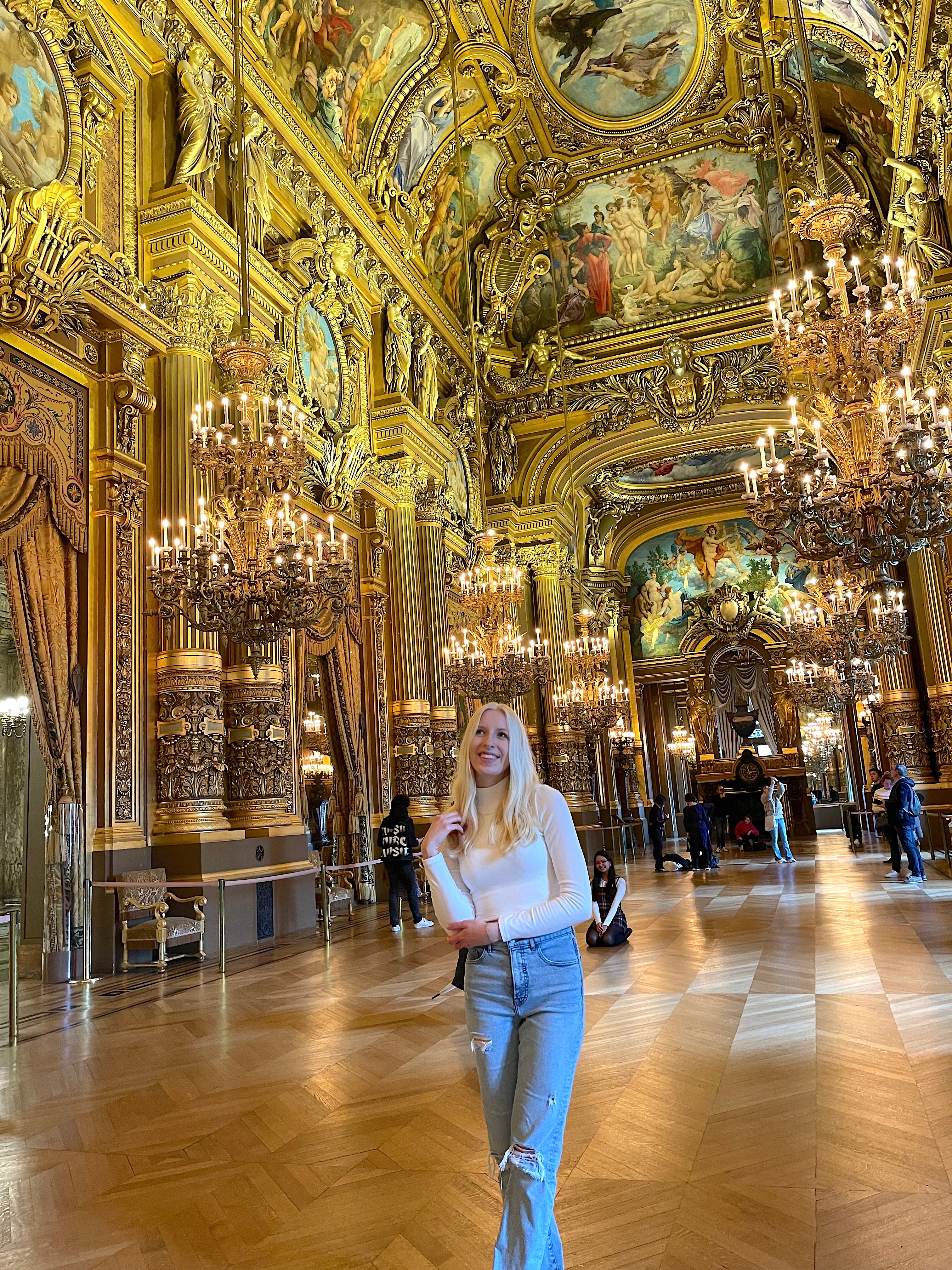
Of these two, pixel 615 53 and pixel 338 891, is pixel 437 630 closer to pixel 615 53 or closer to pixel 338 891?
pixel 338 891

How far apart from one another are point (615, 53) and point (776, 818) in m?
13.7

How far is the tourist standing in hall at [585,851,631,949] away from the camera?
24.4 feet

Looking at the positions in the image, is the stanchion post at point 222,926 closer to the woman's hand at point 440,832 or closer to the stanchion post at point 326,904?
the stanchion post at point 326,904

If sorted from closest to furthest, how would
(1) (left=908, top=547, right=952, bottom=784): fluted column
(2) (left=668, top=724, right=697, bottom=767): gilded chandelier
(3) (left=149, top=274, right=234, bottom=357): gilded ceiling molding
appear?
(3) (left=149, top=274, right=234, bottom=357): gilded ceiling molding < (1) (left=908, top=547, right=952, bottom=784): fluted column < (2) (left=668, top=724, right=697, bottom=767): gilded chandelier

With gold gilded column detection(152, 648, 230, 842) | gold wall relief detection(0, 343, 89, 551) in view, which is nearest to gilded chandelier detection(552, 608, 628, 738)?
gold gilded column detection(152, 648, 230, 842)

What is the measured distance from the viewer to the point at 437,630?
14.3 m

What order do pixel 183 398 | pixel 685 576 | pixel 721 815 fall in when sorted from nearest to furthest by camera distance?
pixel 183 398 < pixel 721 815 < pixel 685 576

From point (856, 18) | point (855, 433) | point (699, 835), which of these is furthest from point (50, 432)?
point (699, 835)

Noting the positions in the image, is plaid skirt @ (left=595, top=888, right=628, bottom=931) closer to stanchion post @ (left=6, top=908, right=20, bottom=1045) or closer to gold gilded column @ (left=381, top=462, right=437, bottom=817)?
stanchion post @ (left=6, top=908, right=20, bottom=1045)

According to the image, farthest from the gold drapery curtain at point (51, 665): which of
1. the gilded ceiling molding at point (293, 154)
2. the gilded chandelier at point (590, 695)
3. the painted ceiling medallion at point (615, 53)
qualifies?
the painted ceiling medallion at point (615, 53)

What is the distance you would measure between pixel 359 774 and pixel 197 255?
6748 mm

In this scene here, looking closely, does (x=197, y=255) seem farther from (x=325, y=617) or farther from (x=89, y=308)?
(x=325, y=617)

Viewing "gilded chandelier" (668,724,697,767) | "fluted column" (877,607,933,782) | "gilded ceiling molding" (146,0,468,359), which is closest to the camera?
"gilded ceiling molding" (146,0,468,359)

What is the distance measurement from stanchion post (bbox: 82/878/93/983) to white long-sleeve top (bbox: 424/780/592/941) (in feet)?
20.6
